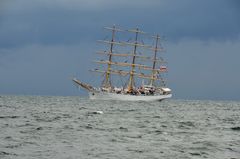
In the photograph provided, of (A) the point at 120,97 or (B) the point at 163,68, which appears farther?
(B) the point at 163,68

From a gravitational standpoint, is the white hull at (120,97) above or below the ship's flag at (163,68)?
below

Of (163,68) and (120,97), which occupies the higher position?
(163,68)

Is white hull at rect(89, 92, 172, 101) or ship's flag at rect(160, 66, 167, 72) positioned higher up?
ship's flag at rect(160, 66, 167, 72)

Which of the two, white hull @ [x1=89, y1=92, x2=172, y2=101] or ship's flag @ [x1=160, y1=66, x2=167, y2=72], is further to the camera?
ship's flag @ [x1=160, y1=66, x2=167, y2=72]

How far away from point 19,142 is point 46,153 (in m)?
3.72

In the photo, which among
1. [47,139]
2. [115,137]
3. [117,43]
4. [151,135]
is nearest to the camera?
[47,139]

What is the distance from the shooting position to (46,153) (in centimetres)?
2056

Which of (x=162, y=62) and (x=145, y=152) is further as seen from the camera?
(x=162, y=62)

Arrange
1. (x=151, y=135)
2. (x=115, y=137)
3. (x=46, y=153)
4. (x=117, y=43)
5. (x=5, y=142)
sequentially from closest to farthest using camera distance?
(x=46, y=153), (x=5, y=142), (x=115, y=137), (x=151, y=135), (x=117, y=43)

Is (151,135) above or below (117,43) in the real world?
below

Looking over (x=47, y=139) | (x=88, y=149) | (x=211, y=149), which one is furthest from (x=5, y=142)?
(x=211, y=149)

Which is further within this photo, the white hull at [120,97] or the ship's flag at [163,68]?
the ship's flag at [163,68]

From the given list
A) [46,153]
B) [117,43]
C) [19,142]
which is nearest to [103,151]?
[46,153]

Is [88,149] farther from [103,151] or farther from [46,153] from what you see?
[46,153]
